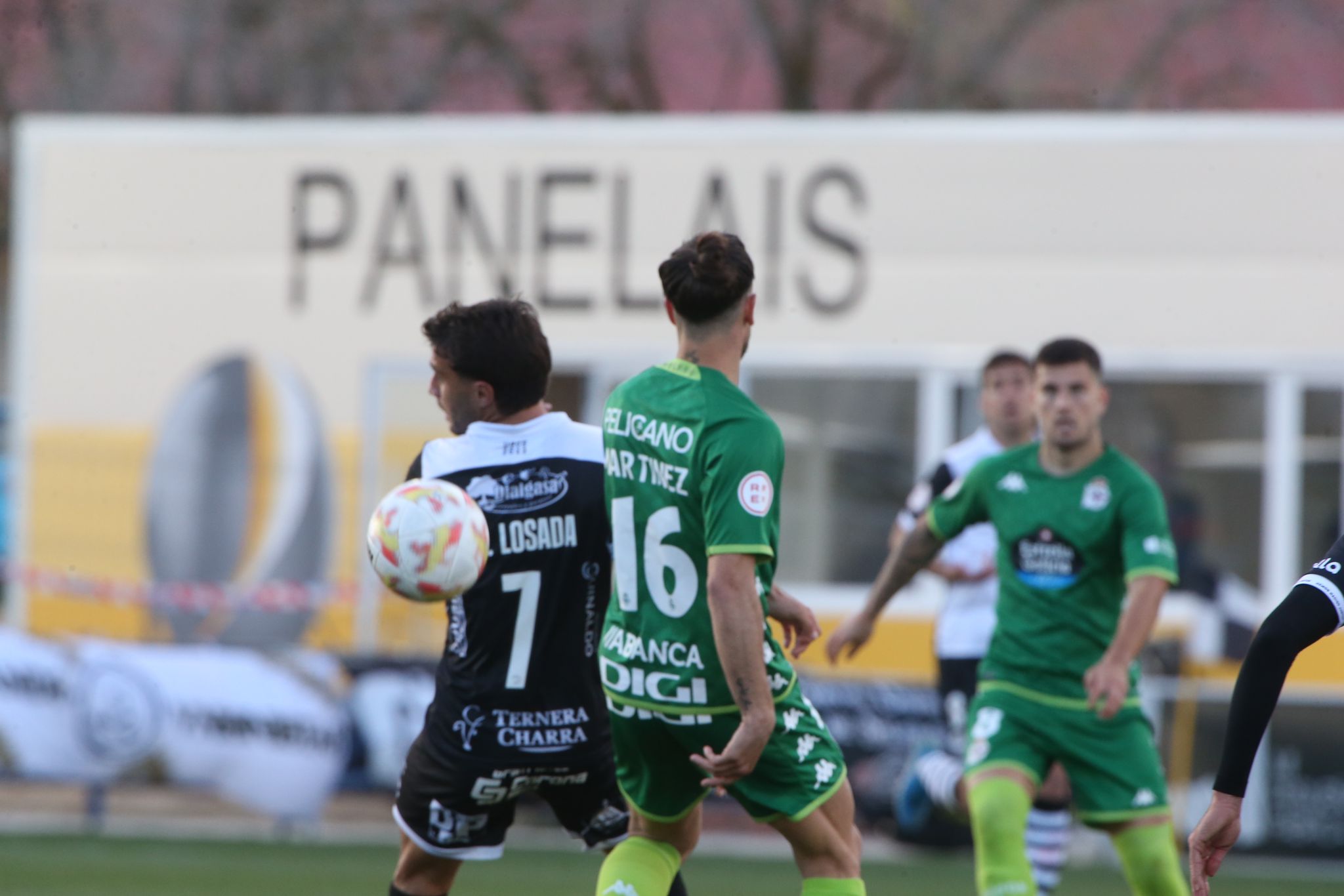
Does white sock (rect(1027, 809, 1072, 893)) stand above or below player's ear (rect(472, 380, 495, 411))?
below

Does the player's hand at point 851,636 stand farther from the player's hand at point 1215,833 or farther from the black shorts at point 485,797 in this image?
the player's hand at point 1215,833

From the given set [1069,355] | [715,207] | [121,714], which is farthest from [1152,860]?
[715,207]

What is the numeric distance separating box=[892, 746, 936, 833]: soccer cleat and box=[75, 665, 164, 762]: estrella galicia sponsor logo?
434 centimetres

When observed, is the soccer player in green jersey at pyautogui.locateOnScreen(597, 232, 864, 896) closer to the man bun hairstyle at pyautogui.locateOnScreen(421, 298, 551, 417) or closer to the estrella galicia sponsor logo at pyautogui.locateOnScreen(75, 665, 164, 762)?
the man bun hairstyle at pyautogui.locateOnScreen(421, 298, 551, 417)

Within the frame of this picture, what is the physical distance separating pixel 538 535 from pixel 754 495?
2.49 feet

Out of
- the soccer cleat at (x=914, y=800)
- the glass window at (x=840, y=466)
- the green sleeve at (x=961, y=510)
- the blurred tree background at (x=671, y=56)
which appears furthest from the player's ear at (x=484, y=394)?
the blurred tree background at (x=671, y=56)

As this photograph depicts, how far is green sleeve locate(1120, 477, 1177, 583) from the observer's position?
6.21 meters

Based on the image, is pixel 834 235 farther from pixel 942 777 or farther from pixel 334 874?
pixel 334 874

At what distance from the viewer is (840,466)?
12.7 metres

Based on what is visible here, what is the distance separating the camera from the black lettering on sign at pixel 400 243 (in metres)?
13.2

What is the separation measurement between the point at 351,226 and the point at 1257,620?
6.62 m

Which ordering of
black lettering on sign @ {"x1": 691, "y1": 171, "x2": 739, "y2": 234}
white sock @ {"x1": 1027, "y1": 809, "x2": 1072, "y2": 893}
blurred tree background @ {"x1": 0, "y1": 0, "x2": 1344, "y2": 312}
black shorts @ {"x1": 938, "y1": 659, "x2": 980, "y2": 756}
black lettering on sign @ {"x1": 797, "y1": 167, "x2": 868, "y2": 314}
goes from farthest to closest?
blurred tree background @ {"x1": 0, "y1": 0, "x2": 1344, "y2": 312} < black lettering on sign @ {"x1": 691, "y1": 171, "x2": 739, "y2": 234} < black lettering on sign @ {"x1": 797, "y1": 167, "x2": 868, "y2": 314} < black shorts @ {"x1": 938, "y1": 659, "x2": 980, "y2": 756} < white sock @ {"x1": 1027, "y1": 809, "x2": 1072, "y2": 893}

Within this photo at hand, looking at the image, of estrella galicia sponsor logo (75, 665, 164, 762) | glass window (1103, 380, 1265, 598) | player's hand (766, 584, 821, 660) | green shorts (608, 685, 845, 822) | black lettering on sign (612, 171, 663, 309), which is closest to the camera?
green shorts (608, 685, 845, 822)

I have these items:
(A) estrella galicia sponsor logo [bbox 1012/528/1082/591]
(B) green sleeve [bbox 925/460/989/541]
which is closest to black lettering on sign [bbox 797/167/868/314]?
(B) green sleeve [bbox 925/460/989/541]
